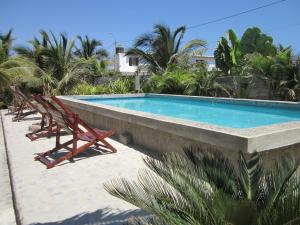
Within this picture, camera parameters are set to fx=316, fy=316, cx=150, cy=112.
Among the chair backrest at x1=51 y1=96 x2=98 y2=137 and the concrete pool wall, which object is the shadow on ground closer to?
the concrete pool wall

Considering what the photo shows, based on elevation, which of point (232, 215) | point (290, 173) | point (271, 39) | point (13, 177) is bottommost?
point (13, 177)

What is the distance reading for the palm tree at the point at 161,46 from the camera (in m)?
19.4

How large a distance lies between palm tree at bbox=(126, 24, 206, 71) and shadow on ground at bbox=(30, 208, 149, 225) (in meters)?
15.9

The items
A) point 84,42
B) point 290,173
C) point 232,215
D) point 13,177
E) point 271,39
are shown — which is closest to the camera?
point 232,215

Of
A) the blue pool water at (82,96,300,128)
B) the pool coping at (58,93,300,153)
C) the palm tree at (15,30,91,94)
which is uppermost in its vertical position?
the palm tree at (15,30,91,94)

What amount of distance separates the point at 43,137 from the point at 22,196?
14.3 feet

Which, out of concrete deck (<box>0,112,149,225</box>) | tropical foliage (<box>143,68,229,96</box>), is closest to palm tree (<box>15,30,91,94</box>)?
tropical foliage (<box>143,68,229,96</box>)

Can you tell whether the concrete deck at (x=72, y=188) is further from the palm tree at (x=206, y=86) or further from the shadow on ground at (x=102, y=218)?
the palm tree at (x=206, y=86)

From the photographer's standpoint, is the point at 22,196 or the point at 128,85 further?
the point at 128,85

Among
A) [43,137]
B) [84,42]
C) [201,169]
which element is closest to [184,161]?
[201,169]

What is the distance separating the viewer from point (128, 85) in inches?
699

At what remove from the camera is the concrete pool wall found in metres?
4.30

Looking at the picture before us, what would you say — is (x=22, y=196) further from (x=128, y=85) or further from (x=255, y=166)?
(x=128, y=85)

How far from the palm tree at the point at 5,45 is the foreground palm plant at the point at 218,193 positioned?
19.0 m
